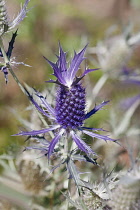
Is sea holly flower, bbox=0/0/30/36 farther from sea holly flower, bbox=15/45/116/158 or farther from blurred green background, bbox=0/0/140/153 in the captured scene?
blurred green background, bbox=0/0/140/153

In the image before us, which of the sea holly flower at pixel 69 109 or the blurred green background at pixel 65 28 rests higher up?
the blurred green background at pixel 65 28

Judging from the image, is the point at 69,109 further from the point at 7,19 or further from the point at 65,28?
the point at 65,28

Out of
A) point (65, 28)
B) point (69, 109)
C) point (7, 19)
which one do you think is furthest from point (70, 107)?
point (65, 28)

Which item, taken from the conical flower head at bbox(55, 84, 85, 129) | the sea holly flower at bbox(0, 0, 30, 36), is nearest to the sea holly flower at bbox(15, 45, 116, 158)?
the conical flower head at bbox(55, 84, 85, 129)

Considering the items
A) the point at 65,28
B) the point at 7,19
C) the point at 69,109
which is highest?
the point at 65,28

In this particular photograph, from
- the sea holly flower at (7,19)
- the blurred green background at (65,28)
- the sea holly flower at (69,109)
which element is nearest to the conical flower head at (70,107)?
the sea holly flower at (69,109)

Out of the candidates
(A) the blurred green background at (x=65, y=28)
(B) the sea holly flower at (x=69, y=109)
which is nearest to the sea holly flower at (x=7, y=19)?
(B) the sea holly flower at (x=69, y=109)

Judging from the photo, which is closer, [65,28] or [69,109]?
[69,109]

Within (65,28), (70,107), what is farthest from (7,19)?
(65,28)

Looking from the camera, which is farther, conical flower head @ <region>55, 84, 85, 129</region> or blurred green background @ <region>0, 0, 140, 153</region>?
blurred green background @ <region>0, 0, 140, 153</region>

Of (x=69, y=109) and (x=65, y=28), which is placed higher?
(x=65, y=28)

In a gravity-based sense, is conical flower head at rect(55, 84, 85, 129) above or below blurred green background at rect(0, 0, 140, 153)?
below

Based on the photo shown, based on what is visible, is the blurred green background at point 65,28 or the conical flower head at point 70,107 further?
the blurred green background at point 65,28

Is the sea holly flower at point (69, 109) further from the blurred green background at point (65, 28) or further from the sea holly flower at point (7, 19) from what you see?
the blurred green background at point (65, 28)
